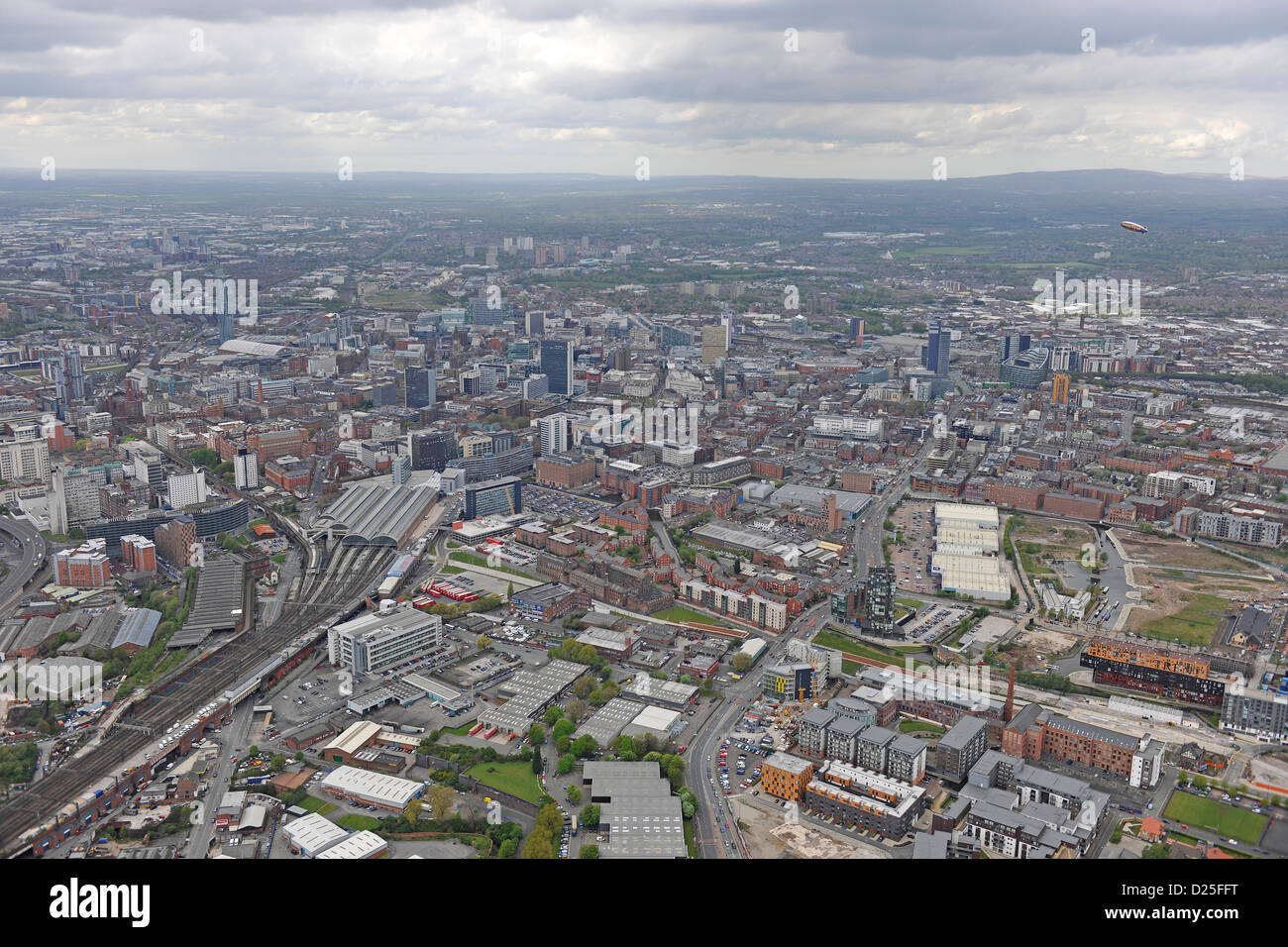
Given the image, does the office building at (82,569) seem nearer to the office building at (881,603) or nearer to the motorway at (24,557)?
the motorway at (24,557)

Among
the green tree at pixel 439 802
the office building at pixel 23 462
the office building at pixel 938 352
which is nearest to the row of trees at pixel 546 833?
the green tree at pixel 439 802

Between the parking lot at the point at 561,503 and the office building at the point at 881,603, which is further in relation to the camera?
the parking lot at the point at 561,503

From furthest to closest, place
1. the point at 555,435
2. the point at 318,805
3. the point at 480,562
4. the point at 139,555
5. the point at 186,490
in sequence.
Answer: the point at 555,435
the point at 186,490
the point at 480,562
the point at 139,555
the point at 318,805

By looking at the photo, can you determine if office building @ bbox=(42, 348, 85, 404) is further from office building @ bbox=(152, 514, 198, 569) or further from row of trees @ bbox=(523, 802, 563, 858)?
row of trees @ bbox=(523, 802, 563, 858)

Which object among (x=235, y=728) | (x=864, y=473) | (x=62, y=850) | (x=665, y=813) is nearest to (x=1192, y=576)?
(x=864, y=473)
